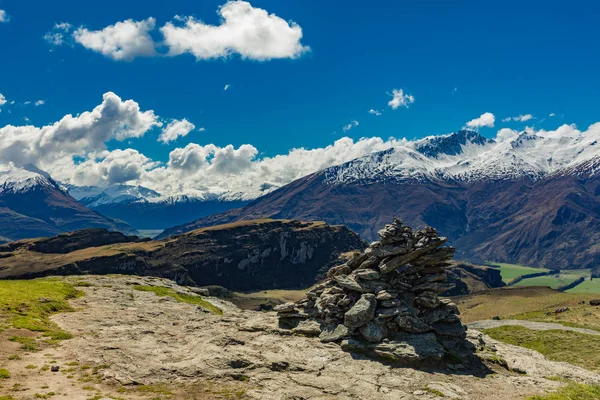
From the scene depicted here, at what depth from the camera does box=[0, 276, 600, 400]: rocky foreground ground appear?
3544 centimetres

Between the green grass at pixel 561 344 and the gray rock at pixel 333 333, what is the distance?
32986mm

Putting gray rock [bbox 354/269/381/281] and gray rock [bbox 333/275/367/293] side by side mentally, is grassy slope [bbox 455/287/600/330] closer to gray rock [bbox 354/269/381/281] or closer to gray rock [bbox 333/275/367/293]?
gray rock [bbox 354/269/381/281]

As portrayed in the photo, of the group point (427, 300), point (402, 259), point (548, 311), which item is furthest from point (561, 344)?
point (548, 311)

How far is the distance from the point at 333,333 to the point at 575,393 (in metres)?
24.2

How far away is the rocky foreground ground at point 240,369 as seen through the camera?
35438 millimetres

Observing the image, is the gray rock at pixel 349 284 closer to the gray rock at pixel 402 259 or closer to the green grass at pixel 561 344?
the gray rock at pixel 402 259

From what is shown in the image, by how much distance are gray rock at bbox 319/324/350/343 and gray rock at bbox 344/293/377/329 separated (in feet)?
3.52

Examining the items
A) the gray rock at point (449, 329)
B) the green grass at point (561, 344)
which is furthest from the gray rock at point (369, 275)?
the green grass at point (561, 344)

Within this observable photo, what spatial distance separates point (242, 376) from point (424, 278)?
91.2 feet

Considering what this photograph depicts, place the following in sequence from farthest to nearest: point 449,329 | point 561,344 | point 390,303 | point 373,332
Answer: point 561,344 → point 449,329 → point 390,303 → point 373,332

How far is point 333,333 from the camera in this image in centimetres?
4975

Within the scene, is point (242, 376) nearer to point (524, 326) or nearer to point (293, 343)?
point (293, 343)

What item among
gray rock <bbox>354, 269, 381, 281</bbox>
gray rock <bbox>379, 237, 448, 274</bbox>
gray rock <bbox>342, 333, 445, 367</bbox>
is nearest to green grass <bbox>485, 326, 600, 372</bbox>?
gray rock <bbox>379, 237, 448, 274</bbox>

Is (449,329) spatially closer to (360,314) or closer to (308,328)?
(360,314)
